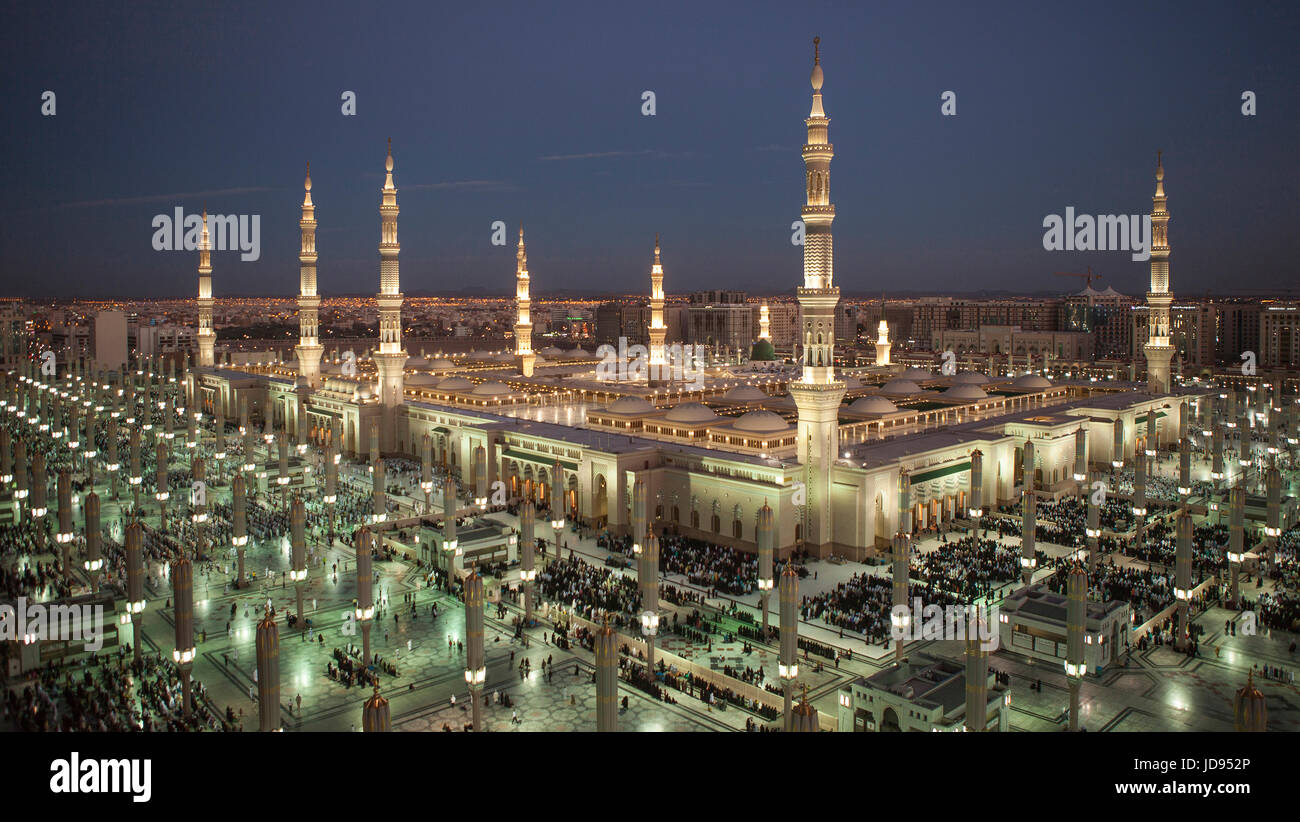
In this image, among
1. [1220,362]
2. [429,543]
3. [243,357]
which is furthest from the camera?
[1220,362]

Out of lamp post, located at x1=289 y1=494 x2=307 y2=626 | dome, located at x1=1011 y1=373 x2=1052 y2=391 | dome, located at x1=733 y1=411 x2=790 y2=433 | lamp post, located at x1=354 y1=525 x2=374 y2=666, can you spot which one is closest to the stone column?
lamp post, located at x1=354 y1=525 x2=374 y2=666

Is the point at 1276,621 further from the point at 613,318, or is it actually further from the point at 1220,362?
the point at 613,318

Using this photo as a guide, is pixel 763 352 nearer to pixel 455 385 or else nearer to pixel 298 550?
pixel 455 385

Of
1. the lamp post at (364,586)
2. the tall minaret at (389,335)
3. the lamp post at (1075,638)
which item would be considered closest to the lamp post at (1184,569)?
the lamp post at (1075,638)

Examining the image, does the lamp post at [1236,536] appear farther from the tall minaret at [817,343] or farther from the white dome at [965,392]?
the white dome at [965,392]
